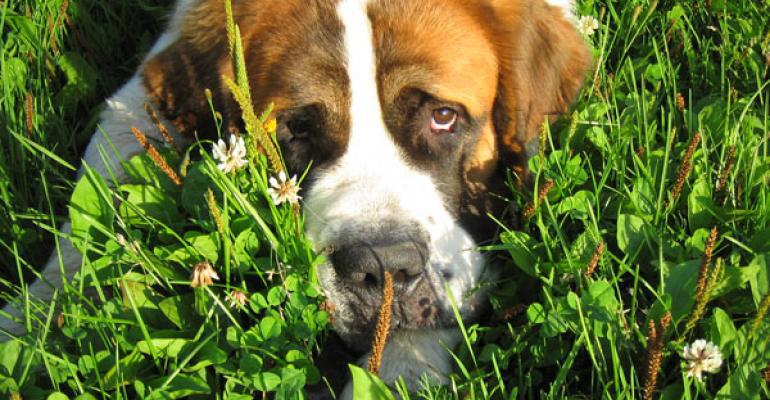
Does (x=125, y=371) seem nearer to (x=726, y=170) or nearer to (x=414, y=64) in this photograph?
(x=414, y=64)

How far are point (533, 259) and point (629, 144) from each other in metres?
0.73

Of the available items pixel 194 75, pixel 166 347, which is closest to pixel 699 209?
pixel 166 347

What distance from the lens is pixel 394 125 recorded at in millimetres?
2752

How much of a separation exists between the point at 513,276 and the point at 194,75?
4.39 feet

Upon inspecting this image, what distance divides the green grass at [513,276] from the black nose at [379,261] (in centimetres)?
11

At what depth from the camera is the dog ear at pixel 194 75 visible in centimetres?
295

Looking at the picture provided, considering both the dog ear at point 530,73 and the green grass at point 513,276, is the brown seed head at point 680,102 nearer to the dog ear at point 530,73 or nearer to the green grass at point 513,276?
the green grass at point 513,276

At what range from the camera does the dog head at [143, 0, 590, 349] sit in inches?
100

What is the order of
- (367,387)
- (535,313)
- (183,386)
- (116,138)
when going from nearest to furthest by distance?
(367,387) < (183,386) < (535,313) < (116,138)

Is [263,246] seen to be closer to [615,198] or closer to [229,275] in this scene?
[229,275]

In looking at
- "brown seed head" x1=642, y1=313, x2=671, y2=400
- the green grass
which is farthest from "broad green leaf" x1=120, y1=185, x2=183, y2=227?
"brown seed head" x1=642, y1=313, x2=671, y2=400

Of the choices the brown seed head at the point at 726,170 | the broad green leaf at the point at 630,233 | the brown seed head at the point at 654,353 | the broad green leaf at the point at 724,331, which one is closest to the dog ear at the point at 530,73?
the broad green leaf at the point at 630,233

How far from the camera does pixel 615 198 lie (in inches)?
110

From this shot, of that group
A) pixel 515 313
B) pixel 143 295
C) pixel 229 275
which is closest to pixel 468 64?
pixel 515 313
